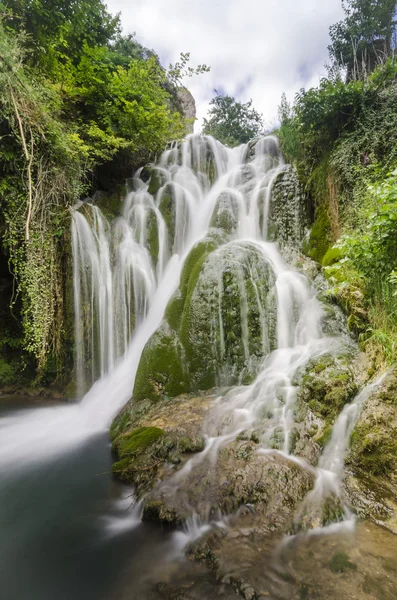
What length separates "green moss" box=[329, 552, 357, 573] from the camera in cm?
199

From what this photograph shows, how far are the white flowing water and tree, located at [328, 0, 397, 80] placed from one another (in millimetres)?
4824

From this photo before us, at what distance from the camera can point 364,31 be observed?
37.1 feet

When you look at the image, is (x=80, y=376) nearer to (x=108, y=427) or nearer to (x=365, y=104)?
(x=108, y=427)

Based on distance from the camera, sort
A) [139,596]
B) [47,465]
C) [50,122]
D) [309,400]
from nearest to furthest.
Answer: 1. [139,596]
2. [309,400]
3. [47,465]
4. [50,122]

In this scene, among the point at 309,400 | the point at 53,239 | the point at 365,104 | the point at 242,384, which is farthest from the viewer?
the point at 365,104

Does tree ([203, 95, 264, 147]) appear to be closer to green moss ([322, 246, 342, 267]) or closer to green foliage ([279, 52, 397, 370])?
green foliage ([279, 52, 397, 370])

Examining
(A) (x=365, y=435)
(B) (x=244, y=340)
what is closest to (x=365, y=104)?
(B) (x=244, y=340)

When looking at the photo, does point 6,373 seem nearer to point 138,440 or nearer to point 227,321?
point 138,440

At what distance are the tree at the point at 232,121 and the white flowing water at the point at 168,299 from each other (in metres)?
8.78

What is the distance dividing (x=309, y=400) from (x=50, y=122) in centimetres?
689

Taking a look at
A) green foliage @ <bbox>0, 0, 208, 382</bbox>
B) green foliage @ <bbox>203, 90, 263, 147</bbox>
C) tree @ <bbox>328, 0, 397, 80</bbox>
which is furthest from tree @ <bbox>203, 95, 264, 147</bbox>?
green foliage @ <bbox>0, 0, 208, 382</bbox>

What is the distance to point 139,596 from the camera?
6.66ft

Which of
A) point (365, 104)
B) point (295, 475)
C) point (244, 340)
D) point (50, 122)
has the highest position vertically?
point (365, 104)

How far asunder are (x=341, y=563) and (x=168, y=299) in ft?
17.7
